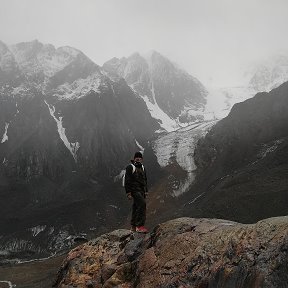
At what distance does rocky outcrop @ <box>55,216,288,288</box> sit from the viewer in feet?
43.7

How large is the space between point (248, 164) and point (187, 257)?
455 ft

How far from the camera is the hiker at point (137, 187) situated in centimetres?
2112

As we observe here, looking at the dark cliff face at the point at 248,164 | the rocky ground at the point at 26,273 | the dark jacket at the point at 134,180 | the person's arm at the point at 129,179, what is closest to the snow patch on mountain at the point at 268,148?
the dark cliff face at the point at 248,164

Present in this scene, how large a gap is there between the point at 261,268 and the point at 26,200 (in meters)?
185

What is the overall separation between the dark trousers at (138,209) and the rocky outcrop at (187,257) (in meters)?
0.73

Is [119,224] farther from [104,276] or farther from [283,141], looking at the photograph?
[104,276]

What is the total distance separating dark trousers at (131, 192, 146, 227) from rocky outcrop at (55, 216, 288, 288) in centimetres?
73

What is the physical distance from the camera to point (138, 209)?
70.6ft

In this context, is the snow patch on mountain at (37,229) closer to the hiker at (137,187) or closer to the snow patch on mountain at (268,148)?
the snow patch on mountain at (268,148)

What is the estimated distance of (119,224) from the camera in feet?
511

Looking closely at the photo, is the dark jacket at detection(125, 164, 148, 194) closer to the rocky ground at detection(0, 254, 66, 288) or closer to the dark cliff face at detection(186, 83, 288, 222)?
the rocky ground at detection(0, 254, 66, 288)

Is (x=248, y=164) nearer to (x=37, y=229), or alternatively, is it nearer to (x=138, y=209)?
(x=37, y=229)

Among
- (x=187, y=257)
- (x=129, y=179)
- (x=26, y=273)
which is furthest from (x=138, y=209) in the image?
(x=26, y=273)

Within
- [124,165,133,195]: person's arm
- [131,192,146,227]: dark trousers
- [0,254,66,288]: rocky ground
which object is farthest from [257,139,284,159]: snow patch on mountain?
[124,165,133,195]: person's arm
